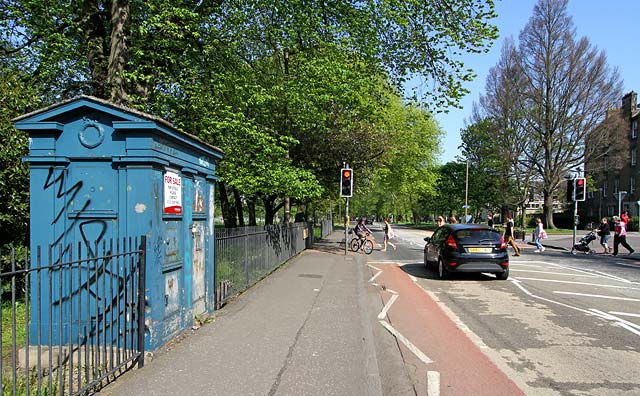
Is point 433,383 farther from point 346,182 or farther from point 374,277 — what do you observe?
point 346,182

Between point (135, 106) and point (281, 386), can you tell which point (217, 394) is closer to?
point (281, 386)

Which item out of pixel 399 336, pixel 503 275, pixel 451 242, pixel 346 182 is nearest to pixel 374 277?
pixel 451 242

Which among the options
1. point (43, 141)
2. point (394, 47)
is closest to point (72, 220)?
point (43, 141)

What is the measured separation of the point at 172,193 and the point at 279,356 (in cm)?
222

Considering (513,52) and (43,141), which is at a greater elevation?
(513,52)

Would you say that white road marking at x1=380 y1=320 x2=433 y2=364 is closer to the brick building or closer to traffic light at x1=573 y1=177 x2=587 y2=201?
A: traffic light at x1=573 y1=177 x2=587 y2=201

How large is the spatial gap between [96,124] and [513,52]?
49.6 metres

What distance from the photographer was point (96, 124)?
5.01 m

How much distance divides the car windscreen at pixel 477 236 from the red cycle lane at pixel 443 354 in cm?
328

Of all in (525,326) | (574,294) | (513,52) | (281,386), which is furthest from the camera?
(513,52)

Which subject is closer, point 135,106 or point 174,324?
point 174,324

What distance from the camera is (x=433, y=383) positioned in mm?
4867

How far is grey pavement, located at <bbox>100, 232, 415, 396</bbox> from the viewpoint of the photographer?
4.32m

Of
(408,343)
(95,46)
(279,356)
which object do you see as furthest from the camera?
(95,46)
